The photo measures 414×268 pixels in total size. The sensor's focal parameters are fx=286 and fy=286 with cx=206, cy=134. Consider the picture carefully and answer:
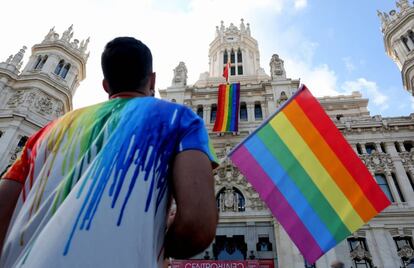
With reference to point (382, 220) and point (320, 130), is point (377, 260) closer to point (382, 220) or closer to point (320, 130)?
point (382, 220)

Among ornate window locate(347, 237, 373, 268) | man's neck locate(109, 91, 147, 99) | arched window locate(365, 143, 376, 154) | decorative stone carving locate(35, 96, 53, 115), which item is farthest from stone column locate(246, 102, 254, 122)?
man's neck locate(109, 91, 147, 99)

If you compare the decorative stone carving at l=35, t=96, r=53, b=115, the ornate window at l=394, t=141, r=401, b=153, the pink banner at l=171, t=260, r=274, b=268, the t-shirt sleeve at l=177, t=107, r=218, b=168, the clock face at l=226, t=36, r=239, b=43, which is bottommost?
the t-shirt sleeve at l=177, t=107, r=218, b=168

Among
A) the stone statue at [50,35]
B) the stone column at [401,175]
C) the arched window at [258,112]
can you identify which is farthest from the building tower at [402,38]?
the stone statue at [50,35]

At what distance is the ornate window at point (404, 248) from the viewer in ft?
46.9

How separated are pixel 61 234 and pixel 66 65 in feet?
99.4

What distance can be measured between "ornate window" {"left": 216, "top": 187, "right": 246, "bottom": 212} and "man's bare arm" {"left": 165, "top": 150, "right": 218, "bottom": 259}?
16497 mm

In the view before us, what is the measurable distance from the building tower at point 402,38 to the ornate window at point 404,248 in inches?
496

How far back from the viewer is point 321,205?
644 cm

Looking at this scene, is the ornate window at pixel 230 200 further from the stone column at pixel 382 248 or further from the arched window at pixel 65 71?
the arched window at pixel 65 71

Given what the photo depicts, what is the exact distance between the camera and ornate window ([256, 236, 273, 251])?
15750mm

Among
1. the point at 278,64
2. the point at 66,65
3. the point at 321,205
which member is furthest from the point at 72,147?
the point at 66,65

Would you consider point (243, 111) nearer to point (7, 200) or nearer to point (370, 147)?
point (370, 147)

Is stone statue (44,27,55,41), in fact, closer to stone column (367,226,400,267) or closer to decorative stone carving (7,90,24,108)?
decorative stone carving (7,90,24,108)

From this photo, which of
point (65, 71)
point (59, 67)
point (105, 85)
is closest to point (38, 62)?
point (59, 67)
